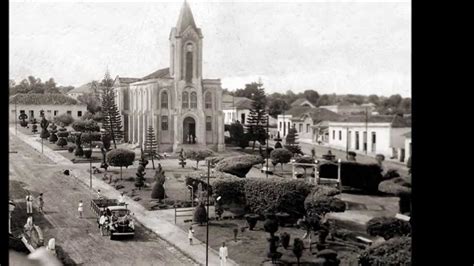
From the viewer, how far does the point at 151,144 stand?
6.47 m

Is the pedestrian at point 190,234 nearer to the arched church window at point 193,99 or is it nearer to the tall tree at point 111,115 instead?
the tall tree at point 111,115

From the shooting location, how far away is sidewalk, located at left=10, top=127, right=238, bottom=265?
5.91 metres

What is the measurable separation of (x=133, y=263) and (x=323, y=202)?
3.60m

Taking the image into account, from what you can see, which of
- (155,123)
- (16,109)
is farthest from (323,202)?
(16,109)

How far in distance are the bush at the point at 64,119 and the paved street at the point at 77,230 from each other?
0.43m

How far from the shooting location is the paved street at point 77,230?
207 inches

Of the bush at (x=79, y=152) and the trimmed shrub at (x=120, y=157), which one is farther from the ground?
the bush at (x=79, y=152)

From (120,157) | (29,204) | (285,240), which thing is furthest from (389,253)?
(29,204)

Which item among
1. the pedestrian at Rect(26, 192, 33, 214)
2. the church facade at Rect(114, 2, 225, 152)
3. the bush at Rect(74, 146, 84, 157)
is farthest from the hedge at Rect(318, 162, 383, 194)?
the pedestrian at Rect(26, 192, 33, 214)

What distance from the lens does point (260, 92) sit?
255 inches

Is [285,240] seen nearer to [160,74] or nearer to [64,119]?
[160,74]

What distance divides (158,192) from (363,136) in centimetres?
386

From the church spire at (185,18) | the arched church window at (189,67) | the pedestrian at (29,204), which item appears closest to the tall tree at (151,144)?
the arched church window at (189,67)

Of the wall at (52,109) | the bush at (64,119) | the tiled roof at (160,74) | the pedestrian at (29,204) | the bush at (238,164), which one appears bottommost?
the pedestrian at (29,204)
